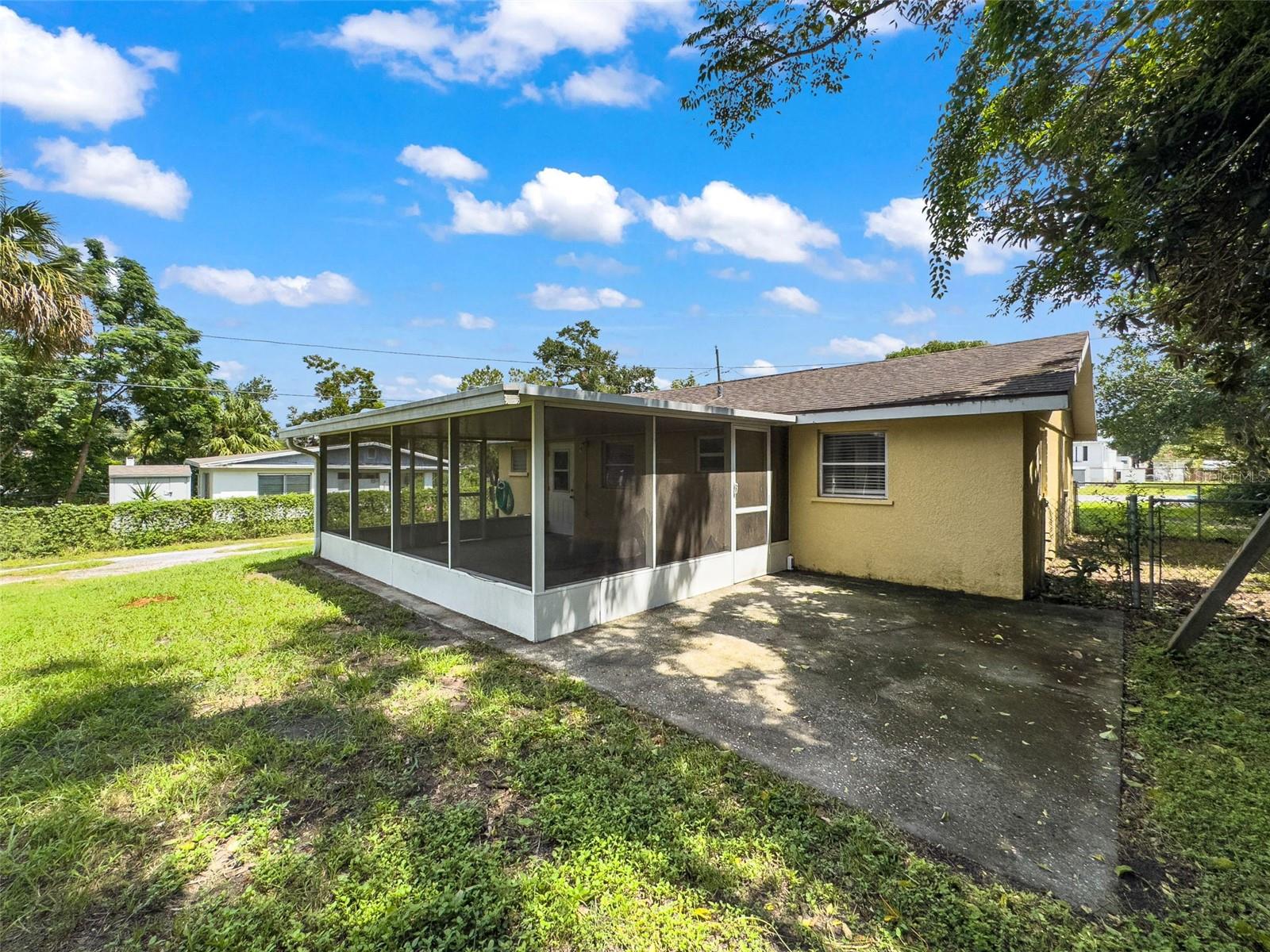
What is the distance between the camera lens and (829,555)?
8375 mm

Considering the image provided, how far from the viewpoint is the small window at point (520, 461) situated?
580cm

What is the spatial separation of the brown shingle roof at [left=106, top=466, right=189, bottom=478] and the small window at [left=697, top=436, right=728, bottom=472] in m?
21.7

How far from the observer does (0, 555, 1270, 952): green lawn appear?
6.72 feet

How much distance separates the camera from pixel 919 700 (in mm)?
3979

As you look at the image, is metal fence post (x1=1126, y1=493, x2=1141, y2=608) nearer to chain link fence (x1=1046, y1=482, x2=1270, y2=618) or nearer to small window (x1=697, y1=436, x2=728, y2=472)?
chain link fence (x1=1046, y1=482, x2=1270, y2=618)

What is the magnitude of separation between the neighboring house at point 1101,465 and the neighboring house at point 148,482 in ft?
153

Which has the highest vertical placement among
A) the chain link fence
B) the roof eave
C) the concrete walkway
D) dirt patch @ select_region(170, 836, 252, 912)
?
the roof eave

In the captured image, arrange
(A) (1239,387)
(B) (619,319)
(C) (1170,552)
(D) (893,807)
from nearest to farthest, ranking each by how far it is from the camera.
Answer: (D) (893,807) → (A) (1239,387) → (C) (1170,552) → (B) (619,319)

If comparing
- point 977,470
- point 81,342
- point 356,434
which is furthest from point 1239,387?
point 81,342

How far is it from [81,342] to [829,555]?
12.8 m

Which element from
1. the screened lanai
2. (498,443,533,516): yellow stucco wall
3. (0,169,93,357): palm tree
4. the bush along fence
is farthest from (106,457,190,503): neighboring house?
(498,443,533,516): yellow stucco wall

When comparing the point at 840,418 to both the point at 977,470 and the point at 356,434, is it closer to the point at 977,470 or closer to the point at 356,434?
the point at 977,470

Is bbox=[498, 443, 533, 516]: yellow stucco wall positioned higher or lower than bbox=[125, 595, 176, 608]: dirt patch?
higher

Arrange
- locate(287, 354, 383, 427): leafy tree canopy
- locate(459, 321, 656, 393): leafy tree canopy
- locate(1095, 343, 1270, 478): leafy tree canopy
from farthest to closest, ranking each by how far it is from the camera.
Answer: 1. locate(459, 321, 656, 393): leafy tree canopy
2. locate(287, 354, 383, 427): leafy tree canopy
3. locate(1095, 343, 1270, 478): leafy tree canopy
